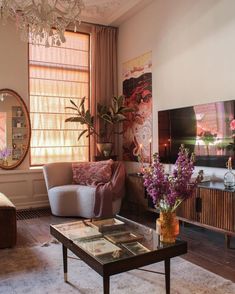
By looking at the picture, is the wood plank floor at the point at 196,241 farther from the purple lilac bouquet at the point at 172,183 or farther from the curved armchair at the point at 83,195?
the purple lilac bouquet at the point at 172,183

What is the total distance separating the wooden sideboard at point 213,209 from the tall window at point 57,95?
2737mm

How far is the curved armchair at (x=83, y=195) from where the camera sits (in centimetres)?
456

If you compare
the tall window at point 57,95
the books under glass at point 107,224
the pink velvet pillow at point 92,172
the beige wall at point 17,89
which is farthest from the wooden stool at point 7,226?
the tall window at point 57,95

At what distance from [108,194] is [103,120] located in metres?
1.80

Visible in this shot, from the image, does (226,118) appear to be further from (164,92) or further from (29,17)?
(29,17)

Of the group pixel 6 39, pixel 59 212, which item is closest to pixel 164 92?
pixel 59 212

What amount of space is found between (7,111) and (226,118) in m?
3.56

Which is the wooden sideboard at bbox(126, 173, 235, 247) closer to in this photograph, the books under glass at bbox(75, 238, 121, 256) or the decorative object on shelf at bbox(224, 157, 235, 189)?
the decorative object on shelf at bbox(224, 157, 235, 189)

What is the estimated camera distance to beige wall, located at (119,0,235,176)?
12.6 ft

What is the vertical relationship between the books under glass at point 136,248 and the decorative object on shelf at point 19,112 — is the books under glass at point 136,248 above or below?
below

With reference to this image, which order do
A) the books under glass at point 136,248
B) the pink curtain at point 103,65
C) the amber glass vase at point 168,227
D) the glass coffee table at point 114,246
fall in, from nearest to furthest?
the glass coffee table at point 114,246 < the books under glass at point 136,248 < the amber glass vase at point 168,227 < the pink curtain at point 103,65

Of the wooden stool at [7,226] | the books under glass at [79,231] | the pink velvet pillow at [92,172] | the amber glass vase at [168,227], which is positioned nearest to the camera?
the amber glass vase at [168,227]

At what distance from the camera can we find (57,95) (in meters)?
5.78

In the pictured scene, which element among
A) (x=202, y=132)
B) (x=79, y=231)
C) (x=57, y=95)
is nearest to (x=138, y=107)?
(x=57, y=95)
